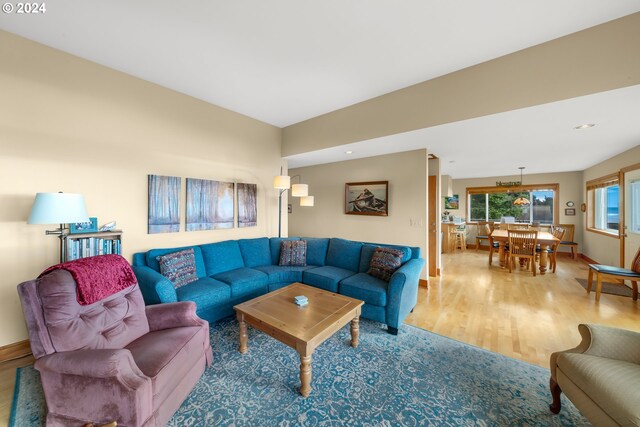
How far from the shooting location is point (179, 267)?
2.72 m

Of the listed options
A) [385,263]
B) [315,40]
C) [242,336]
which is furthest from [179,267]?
[315,40]

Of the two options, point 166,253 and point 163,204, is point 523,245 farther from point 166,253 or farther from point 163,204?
point 163,204

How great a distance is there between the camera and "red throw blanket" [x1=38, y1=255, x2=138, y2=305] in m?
1.57

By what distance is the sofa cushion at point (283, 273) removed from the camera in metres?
3.25

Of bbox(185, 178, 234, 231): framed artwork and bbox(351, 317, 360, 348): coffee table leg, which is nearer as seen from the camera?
bbox(351, 317, 360, 348): coffee table leg

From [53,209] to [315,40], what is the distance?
258 cm

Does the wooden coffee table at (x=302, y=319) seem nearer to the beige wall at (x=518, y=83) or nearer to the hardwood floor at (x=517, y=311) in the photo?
the hardwood floor at (x=517, y=311)

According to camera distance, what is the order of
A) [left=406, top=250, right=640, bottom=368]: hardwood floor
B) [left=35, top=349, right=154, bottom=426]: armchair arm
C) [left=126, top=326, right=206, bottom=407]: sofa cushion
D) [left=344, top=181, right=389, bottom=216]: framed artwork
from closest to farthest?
[left=35, top=349, right=154, bottom=426]: armchair arm < [left=126, top=326, right=206, bottom=407]: sofa cushion < [left=406, top=250, right=640, bottom=368]: hardwood floor < [left=344, top=181, right=389, bottom=216]: framed artwork

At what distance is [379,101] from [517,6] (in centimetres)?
166

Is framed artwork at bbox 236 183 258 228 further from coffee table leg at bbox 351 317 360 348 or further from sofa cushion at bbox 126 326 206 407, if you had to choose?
coffee table leg at bbox 351 317 360 348

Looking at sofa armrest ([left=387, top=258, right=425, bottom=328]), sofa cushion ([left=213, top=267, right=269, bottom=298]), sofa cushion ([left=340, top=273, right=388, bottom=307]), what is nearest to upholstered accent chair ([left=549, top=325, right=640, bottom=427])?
sofa armrest ([left=387, top=258, right=425, bottom=328])

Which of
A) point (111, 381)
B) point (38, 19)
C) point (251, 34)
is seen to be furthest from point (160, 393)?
point (38, 19)

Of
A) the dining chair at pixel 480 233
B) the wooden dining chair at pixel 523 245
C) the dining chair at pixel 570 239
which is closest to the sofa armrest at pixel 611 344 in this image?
the wooden dining chair at pixel 523 245

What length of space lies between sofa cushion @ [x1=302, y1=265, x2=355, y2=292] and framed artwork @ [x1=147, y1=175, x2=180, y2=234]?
1893mm
